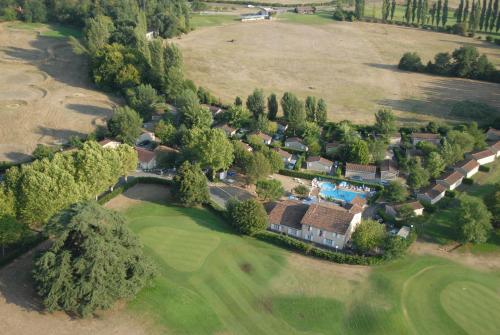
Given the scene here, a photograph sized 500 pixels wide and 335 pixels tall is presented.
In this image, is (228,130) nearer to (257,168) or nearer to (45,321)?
(257,168)

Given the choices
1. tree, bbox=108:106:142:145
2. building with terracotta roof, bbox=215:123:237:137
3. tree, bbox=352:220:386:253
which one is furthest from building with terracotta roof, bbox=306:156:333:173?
tree, bbox=108:106:142:145

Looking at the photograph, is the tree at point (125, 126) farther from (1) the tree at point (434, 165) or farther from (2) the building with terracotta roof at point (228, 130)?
(1) the tree at point (434, 165)

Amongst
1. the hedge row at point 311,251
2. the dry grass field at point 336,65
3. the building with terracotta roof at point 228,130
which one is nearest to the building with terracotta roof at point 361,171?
the hedge row at point 311,251

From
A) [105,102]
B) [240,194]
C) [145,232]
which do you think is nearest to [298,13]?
[105,102]

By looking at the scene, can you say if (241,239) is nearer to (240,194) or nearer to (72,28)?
(240,194)

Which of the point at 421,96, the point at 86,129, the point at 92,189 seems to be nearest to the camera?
the point at 92,189

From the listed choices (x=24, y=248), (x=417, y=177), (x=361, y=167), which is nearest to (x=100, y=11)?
(x=361, y=167)
